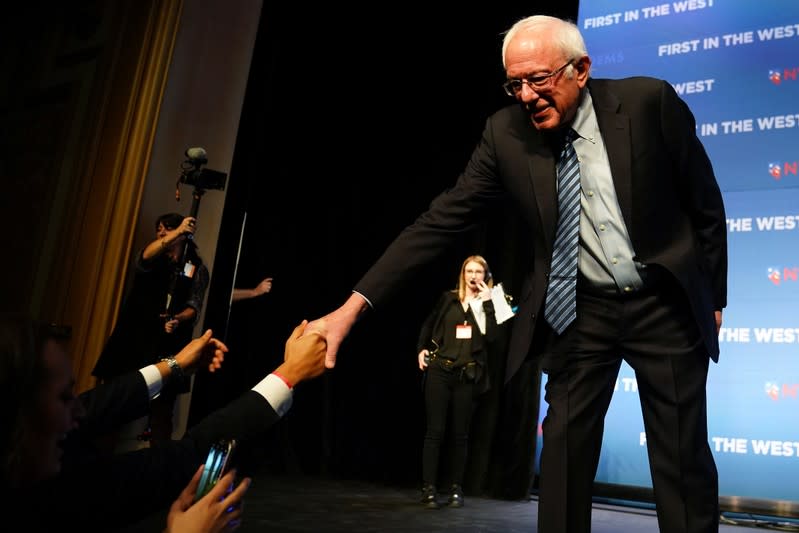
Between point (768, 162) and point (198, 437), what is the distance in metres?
3.96

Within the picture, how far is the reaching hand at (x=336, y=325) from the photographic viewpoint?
1572 mm

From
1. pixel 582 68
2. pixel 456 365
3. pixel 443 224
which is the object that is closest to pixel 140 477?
pixel 443 224

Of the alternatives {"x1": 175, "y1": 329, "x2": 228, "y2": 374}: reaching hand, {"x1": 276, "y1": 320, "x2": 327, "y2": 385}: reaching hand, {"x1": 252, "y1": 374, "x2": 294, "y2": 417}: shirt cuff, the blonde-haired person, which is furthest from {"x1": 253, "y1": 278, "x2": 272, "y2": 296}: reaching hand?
{"x1": 252, "y1": 374, "x2": 294, "y2": 417}: shirt cuff

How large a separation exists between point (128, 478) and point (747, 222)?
13.1ft

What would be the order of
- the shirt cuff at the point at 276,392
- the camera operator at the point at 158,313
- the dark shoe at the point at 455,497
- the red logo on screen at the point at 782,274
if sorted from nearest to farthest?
1. the shirt cuff at the point at 276,392
2. the camera operator at the point at 158,313
3. the red logo on screen at the point at 782,274
4. the dark shoe at the point at 455,497

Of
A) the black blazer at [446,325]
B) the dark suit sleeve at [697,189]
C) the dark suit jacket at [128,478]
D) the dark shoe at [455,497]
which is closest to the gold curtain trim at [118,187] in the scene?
the black blazer at [446,325]

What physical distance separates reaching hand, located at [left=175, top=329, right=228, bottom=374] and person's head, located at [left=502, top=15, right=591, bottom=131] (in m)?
0.98

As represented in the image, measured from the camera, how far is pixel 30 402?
965 mm

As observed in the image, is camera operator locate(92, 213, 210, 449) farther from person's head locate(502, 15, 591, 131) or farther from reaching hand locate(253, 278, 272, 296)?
person's head locate(502, 15, 591, 131)

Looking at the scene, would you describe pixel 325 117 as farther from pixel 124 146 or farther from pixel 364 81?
pixel 124 146

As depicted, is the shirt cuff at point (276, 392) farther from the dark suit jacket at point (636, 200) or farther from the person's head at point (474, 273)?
the person's head at point (474, 273)

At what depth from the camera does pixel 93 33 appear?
16.3ft

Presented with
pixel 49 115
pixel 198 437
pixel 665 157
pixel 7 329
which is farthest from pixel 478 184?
pixel 49 115

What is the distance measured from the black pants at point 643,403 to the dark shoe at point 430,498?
2.74m
